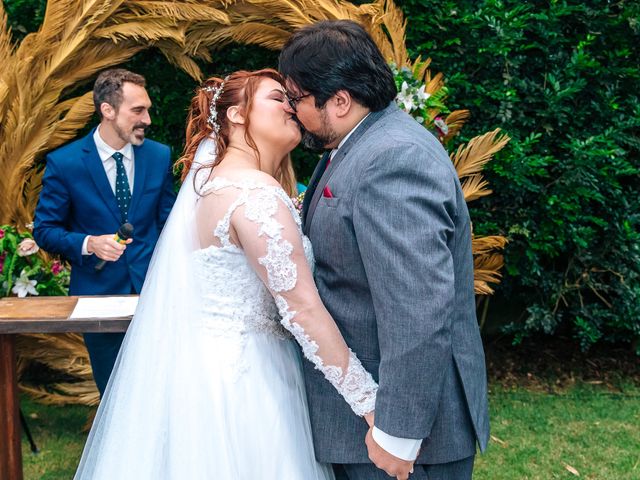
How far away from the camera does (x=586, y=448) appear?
492cm

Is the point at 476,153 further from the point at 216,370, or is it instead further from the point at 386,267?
the point at 386,267

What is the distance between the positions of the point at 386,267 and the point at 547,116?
3901 millimetres

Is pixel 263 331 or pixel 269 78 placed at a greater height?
pixel 269 78

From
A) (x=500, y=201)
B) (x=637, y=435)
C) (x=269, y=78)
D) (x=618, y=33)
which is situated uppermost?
(x=269, y=78)

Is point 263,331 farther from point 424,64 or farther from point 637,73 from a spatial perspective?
point 637,73

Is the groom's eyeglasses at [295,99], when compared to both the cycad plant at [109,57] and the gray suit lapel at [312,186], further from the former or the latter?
the cycad plant at [109,57]

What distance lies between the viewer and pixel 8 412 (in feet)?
12.9

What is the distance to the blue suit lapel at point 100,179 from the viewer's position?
4.52 m

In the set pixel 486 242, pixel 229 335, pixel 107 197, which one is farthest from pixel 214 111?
pixel 486 242

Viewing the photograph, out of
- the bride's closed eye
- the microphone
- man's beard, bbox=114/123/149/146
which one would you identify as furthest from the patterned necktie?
the bride's closed eye

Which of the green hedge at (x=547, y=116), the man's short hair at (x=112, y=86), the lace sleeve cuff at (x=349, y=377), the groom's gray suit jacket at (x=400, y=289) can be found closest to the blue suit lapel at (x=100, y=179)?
the man's short hair at (x=112, y=86)

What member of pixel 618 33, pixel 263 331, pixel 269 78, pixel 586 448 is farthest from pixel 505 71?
pixel 263 331

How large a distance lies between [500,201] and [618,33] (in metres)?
1.45

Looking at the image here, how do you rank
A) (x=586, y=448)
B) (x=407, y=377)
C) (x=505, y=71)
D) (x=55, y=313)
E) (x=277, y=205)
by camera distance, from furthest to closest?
(x=505, y=71) → (x=586, y=448) → (x=55, y=313) → (x=277, y=205) → (x=407, y=377)
